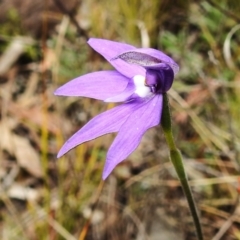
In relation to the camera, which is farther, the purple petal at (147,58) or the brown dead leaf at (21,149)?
the brown dead leaf at (21,149)

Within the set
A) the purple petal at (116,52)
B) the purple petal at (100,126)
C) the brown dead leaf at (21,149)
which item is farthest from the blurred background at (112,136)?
the purple petal at (100,126)

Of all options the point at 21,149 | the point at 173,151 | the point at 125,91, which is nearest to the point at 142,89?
the point at 125,91

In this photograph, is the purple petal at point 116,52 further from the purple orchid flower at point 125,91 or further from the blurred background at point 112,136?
the blurred background at point 112,136

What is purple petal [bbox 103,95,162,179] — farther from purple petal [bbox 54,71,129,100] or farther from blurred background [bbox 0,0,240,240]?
blurred background [bbox 0,0,240,240]

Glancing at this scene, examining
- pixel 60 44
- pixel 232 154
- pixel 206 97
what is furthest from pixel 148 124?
pixel 60 44

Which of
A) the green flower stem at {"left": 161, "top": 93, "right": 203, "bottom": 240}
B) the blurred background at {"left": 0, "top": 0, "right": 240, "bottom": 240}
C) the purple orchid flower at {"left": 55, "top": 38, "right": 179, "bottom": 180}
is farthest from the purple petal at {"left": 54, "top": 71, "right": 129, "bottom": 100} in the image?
the blurred background at {"left": 0, "top": 0, "right": 240, "bottom": 240}

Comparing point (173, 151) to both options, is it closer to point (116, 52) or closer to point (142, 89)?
point (142, 89)

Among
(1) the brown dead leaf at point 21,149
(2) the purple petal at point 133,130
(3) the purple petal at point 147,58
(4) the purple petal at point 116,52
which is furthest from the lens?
(1) the brown dead leaf at point 21,149

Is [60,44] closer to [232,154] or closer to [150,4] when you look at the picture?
[150,4]
